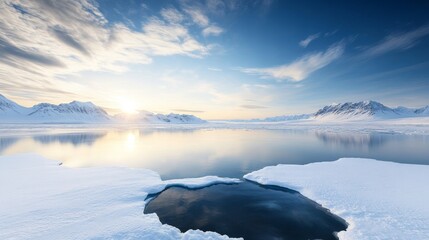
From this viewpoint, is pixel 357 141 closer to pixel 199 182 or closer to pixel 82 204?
pixel 199 182

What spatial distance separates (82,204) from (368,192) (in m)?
11.9

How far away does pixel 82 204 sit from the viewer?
8305mm

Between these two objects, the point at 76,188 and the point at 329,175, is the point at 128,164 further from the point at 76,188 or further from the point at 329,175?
the point at 329,175

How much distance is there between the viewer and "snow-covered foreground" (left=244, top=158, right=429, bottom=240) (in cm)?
684

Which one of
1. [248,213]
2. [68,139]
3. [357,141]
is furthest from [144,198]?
[357,141]

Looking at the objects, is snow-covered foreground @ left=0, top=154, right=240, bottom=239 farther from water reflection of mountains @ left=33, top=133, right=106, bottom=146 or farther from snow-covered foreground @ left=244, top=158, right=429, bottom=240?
water reflection of mountains @ left=33, top=133, right=106, bottom=146

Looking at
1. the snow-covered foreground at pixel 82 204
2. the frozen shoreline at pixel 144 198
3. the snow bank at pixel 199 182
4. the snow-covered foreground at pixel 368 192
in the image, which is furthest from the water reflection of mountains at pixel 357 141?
the snow-covered foreground at pixel 82 204

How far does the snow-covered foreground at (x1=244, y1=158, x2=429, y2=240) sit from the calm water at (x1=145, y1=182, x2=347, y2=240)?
63cm

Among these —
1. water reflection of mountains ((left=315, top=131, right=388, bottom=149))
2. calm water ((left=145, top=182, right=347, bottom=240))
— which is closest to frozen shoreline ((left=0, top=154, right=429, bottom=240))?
calm water ((left=145, top=182, right=347, bottom=240))

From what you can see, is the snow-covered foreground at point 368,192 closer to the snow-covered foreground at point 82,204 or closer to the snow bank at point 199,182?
the snow bank at point 199,182

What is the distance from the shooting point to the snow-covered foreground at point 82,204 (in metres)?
6.44

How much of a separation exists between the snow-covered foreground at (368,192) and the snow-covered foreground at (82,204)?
3854mm

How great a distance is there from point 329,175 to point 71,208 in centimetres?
1269

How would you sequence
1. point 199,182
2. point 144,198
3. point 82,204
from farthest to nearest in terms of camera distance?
point 199,182
point 144,198
point 82,204
